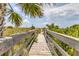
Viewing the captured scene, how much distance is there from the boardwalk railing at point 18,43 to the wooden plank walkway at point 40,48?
37mm

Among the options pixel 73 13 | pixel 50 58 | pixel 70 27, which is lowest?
pixel 50 58

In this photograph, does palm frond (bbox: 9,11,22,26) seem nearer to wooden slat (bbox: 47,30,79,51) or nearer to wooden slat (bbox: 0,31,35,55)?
wooden slat (bbox: 0,31,35,55)

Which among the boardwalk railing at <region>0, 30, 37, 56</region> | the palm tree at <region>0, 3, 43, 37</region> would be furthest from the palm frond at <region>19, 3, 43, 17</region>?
the boardwalk railing at <region>0, 30, 37, 56</region>

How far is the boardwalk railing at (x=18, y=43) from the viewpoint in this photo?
170 centimetres

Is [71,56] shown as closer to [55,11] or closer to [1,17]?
[55,11]

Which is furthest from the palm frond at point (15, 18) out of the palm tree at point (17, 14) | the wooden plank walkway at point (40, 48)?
the wooden plank walkway at point (40, 48)

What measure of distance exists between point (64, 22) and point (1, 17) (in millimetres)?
476

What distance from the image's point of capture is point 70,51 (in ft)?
5.46

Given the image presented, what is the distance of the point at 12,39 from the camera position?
173cm

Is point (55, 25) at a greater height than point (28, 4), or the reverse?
point (28, 4)

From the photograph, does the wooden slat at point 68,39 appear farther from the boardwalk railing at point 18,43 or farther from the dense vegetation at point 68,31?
the boardwalk railing at point 18,43

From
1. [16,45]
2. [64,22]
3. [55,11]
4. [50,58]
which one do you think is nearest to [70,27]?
[64,22]

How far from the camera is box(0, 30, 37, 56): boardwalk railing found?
1695mm

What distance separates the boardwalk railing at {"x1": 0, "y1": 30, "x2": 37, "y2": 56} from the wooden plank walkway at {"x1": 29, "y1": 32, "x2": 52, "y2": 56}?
0.04 meters
